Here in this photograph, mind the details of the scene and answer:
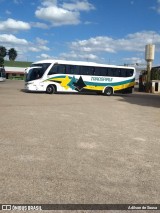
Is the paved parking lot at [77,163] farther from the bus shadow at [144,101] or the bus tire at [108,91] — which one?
the bus tire at [108,91]

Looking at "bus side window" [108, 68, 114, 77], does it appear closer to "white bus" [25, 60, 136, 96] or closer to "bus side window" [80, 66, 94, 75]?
"white bus" [25, 60, 136, 96]

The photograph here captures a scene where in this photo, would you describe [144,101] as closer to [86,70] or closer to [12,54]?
[86,70]

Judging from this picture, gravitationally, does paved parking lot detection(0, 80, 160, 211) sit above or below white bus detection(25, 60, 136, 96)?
below

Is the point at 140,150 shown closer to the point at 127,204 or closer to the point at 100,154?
the point at 100,154

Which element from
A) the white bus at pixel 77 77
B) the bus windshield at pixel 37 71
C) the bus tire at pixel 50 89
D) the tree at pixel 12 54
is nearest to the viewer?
the bus windshield at pixel 37 71

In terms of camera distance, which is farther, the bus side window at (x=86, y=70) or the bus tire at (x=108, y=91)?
the bus tire at (x=108, y=91)

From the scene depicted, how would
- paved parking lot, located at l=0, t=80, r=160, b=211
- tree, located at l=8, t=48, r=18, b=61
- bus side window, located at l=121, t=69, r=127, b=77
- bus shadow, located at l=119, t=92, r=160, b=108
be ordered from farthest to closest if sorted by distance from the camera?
1. tree, located at l=8, t=48, r=18, b=61
2. bus side window, located at l=121, t=69, r=127, b=77
3. bus shadow, located at l=119, t=92, r=160, b=108
4. paved parking lot, located at l=0, t=80, r=160, b=211

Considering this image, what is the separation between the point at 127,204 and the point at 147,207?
0.90ft

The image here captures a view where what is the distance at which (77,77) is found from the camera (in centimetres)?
2864

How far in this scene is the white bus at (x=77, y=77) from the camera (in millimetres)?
27188

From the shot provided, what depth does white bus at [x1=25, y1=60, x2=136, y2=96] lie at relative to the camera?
27.2 m

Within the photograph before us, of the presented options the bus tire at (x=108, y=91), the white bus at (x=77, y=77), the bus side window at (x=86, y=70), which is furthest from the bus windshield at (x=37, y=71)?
the bus tire at (x=108, y=91)

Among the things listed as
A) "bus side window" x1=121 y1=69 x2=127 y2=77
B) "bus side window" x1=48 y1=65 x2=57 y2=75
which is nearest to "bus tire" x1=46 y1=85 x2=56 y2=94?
"bus side window" x1=48 y1=65 x2=57 y2=75

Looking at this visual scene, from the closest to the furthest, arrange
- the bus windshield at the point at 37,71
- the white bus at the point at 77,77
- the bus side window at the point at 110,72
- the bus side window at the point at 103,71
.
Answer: the bus windshield at the point at 37,71, the white bus at the point at 77,77, the bus side window at the point at 103,71, the bus side window at the point at 110,72
